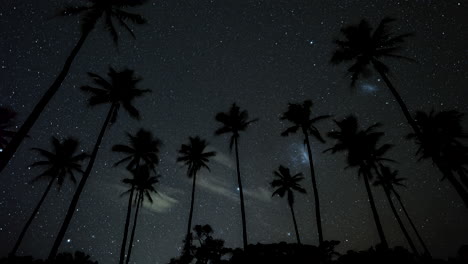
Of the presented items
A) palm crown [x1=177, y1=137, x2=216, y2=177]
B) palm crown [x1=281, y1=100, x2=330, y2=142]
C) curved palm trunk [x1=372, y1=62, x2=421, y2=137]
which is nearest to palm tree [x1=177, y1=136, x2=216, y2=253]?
palm crown [x1=177, y1=137, x2=216, y2=177]

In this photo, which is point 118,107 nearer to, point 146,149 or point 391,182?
point 146,149

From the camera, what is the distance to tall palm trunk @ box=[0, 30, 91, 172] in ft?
34.6

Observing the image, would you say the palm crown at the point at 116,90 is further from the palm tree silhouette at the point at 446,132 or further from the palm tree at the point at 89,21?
the palm tree silhouette at the point at 446,132

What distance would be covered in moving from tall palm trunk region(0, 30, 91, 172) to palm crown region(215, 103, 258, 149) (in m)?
15.8

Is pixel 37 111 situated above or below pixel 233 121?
below

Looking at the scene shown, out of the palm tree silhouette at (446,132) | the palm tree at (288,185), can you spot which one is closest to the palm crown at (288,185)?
the palm tree at (288,185)

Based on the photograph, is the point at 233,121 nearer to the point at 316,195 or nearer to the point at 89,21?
the point at 316,195

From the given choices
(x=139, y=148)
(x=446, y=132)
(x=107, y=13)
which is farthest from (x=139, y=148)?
(x=446, y=132)

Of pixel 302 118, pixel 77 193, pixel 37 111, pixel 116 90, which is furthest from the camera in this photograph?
pixel 302 118

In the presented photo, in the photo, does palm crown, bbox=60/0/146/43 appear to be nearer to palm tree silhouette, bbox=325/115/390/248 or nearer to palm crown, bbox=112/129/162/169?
palm crown, bbox=112/129/162/169

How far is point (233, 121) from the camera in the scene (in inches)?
1120

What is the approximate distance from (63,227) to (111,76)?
11433 millimetres

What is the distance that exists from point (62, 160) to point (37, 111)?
21045mm

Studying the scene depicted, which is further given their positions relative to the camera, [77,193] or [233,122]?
[233,122]
